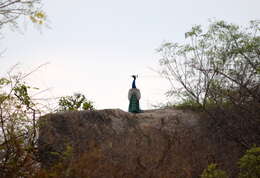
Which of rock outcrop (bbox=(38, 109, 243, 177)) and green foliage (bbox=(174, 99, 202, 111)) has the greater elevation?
green foliage (bbox=(174, 99, 202, 111))

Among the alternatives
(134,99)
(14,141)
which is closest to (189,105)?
Result: (134,99)

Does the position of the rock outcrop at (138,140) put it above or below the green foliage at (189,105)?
below

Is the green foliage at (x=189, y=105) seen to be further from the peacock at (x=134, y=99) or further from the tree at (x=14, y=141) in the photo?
the tree at (x=14, y=141)

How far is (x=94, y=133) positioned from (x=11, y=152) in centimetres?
261

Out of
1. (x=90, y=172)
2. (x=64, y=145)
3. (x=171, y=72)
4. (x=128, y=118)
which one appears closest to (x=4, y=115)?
(x=90, y=172)

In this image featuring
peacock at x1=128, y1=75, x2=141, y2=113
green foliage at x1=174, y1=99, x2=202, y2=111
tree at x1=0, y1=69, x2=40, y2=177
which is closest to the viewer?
tree at x1=0, y1=69, x2=40, y2=177

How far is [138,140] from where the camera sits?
849 cm

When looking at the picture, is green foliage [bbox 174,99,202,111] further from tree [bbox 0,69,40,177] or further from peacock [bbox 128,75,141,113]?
tree [bbox 0,69,40,177]

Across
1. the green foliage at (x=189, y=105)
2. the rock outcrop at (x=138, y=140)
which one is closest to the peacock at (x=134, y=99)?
the rock outcrop at (x=138, y=140)

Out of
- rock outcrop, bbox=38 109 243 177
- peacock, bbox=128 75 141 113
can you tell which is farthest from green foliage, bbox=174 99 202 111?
peacock, bbox=128 75 141 113

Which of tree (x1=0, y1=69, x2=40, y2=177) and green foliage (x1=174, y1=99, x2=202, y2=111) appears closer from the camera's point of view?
tree (x1=0, y1=69, x2=40, y2=177)

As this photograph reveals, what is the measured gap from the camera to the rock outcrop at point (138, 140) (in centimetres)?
784

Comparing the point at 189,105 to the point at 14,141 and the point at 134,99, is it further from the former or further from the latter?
the point at 14,141

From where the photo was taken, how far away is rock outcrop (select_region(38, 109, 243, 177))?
A: 7.84 m
